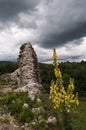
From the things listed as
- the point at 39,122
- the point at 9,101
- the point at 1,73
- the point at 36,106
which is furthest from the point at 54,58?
the point at 1,73

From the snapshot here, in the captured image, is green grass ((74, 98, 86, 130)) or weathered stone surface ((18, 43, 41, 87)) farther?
weathered stone surface ((18, 43, 41, 87))

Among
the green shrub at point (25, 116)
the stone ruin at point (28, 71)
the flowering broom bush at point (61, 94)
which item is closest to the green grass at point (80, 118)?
the green shrub at point (25, 116)

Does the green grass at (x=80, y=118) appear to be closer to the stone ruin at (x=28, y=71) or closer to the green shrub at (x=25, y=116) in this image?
the green shrub at (x=25, y=116)

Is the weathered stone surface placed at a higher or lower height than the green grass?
higher

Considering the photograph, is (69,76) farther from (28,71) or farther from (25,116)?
(25,116)

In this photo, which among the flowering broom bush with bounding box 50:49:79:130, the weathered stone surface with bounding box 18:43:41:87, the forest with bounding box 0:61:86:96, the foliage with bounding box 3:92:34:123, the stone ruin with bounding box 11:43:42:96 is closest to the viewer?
the flowering broom bush with bounding box 50:49:79:130

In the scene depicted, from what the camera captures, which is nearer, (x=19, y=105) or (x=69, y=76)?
(x=19, y=105)

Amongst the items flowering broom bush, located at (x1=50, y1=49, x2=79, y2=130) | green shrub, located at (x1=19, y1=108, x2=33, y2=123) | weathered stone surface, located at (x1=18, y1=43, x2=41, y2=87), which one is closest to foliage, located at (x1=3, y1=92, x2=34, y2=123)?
green shrub, located at (x1=19, y1=108, x2=33, y2=123)

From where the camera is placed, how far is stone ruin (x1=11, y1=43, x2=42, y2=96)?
25.8 m

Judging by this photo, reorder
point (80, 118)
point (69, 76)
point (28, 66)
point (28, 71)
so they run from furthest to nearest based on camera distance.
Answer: point (69, 76)
point (28, 66)
point (28, 71)
point (80, 118)

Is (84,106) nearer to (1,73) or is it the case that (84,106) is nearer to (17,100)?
(17,100)

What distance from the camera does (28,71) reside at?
28141 mm

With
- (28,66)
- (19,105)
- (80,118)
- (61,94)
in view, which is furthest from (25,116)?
(28,66)

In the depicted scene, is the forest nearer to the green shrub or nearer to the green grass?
the green grass
